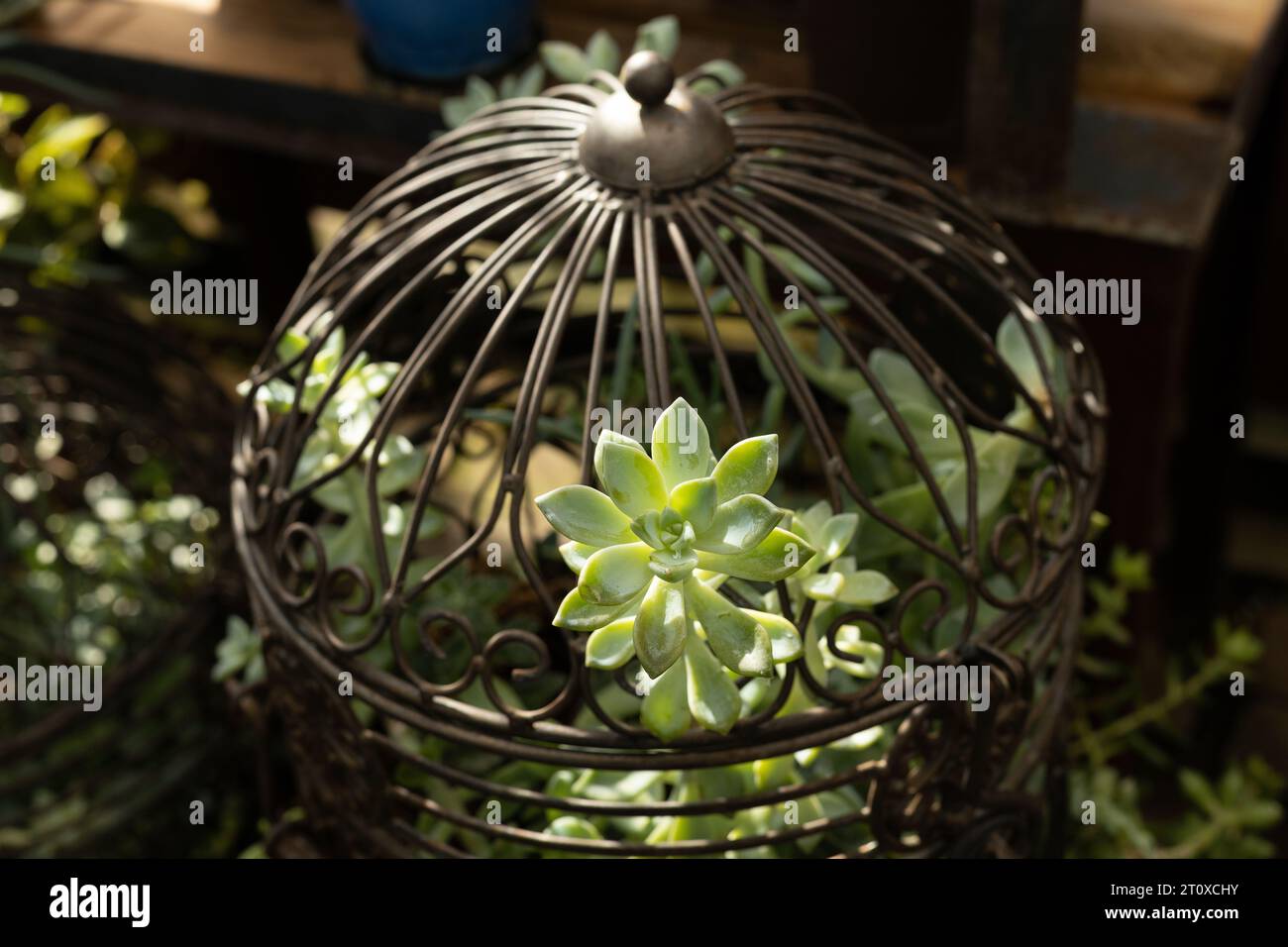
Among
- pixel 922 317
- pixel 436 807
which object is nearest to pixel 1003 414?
pixel 922 317

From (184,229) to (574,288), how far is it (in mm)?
985

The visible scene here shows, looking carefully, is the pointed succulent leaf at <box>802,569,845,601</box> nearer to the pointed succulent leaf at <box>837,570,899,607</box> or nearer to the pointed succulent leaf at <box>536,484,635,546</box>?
the pointed succulent leaf at <box>837,570,899,607</box>

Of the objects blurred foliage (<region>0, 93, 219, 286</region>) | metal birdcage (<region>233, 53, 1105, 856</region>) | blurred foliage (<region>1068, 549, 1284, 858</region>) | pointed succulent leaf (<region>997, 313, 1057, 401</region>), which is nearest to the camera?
metal birdcage (<region>233, 53, 1105, 856</region>)

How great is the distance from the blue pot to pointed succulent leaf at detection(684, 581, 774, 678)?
2.40ft

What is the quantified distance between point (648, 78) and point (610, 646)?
292 mm

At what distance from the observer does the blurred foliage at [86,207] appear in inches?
57.8

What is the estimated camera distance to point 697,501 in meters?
0.62

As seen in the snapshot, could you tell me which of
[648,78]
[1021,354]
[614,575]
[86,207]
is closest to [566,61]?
[648,78]

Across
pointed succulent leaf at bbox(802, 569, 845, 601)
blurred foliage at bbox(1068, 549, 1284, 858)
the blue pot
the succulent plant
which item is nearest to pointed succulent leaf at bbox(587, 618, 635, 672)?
the succulent plant

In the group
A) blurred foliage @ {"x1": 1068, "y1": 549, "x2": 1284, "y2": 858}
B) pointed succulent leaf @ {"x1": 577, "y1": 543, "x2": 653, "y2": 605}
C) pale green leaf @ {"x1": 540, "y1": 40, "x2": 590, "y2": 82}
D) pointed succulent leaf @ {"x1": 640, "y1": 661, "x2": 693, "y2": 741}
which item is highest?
pale green leaf @ {"x1": 540, "y1": 40, "x2": 590, "y2": 82}

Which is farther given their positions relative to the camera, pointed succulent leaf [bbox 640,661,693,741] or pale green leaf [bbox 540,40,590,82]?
pale green leaf [bbox 540,40,590,82]

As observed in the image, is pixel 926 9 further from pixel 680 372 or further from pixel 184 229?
pixel 184 229

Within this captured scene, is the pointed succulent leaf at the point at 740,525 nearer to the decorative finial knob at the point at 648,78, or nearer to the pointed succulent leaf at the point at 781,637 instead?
the pointed succulent leaf at the point at 781,637

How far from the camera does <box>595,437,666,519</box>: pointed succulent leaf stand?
2.02 ft
